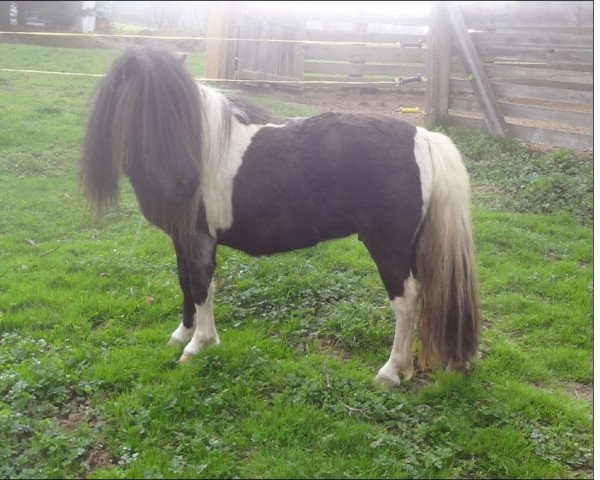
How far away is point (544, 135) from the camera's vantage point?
23.5ft

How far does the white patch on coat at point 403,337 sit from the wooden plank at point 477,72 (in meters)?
5.12

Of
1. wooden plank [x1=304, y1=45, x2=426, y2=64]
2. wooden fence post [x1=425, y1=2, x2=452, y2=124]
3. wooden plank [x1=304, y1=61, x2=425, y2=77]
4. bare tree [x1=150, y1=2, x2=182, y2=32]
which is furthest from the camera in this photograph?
wooden plank [x1=304, y1=61, x2=425, y2=77]

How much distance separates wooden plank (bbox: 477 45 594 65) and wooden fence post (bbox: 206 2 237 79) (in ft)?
14.6

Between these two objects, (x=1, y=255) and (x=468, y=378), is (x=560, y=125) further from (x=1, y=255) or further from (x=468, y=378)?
(x=1, y=255)

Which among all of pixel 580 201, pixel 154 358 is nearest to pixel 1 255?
pixel 154 358

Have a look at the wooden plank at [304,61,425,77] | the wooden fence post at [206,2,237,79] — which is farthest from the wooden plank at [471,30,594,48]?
the wooden fence post at [206,2,237,79]

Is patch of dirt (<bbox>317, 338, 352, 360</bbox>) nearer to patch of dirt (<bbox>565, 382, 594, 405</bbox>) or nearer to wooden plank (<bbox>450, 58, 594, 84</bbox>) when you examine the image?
patch of dirt (<bbox>565, 382, 594, 405</bbox>)

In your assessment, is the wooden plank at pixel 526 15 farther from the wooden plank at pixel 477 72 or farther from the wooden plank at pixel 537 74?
the wooden plank at pixel 537 74

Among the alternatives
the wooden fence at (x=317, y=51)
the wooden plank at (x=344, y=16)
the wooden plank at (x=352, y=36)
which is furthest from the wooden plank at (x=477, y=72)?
the wooden plank at (x=352, y=36)

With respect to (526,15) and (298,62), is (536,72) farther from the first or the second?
(298,62)

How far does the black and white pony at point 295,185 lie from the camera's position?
3.03m

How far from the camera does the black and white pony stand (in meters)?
3.03

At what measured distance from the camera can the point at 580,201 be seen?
5.71m

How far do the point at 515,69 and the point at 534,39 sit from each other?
17.2 inches
